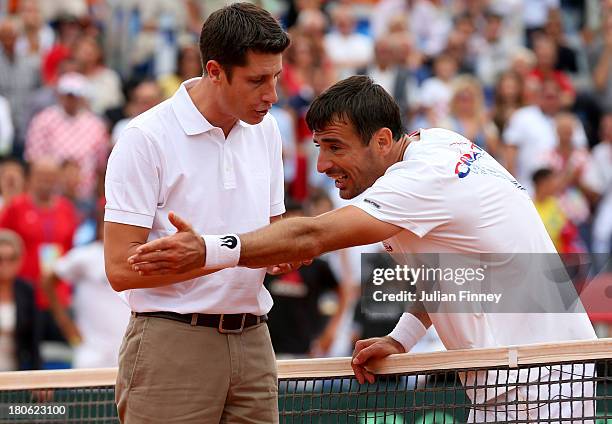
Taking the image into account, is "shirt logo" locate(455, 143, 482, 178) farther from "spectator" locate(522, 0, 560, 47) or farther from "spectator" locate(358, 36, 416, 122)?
"spectator" locate(522, 0, 560, 47)

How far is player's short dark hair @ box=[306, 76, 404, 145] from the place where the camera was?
A: 512cm

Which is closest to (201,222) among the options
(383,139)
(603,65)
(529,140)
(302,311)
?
(383,139)

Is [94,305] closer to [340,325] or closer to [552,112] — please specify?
[340,325]

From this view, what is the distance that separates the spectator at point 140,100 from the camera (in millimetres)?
12469

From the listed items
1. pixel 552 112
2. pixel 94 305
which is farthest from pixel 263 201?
pixel 552 112

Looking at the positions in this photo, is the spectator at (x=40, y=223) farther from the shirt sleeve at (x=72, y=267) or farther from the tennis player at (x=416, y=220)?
the tennis player at (x=416, y=220)

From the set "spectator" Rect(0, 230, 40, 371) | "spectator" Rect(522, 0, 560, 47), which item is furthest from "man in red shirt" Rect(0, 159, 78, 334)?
"spectator" Rect(522, 0, 560, 47)

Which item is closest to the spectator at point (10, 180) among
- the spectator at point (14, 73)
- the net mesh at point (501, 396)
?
the spectator at point (14, 73)

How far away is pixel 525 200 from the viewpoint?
201 inches

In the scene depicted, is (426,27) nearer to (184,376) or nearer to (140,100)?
(140,100)

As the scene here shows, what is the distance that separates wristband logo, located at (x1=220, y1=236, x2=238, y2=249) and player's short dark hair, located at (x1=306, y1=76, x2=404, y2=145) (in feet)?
2.84

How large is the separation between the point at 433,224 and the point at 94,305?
578cm

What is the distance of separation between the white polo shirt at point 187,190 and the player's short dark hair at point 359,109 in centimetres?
39

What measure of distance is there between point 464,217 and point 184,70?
8874 millimetres
